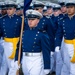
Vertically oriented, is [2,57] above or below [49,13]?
below

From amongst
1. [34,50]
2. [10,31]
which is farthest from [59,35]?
[34,50]

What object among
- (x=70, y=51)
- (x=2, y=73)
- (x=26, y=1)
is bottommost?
(x=2, y=73)

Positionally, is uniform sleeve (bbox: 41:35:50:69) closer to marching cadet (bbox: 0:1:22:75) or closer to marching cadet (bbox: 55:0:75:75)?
marching cadet (bbox: 55:0:75:75)

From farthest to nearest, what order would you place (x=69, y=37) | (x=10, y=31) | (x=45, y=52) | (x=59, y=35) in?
(x=10, y=31), (x=59, y=35), (x=69, y=37), (x=45, y=52)

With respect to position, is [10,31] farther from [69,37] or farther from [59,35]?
[69,37]

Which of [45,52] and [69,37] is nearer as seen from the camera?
[45,52]

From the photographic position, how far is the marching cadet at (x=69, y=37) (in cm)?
767

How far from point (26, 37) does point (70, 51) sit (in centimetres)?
156

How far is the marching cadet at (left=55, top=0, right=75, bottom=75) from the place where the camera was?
7.67 metres

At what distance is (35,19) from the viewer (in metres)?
6.47

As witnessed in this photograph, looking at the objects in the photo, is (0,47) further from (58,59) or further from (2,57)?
(58,59)

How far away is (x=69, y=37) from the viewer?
7.72 metres

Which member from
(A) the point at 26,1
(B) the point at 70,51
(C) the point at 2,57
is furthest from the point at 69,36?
(C) the point at 2,57

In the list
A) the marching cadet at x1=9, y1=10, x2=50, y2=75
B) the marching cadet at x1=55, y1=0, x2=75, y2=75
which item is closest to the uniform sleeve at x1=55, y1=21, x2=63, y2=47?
the marching cadet at x1=55, y1=0, x2=75, y2=75
